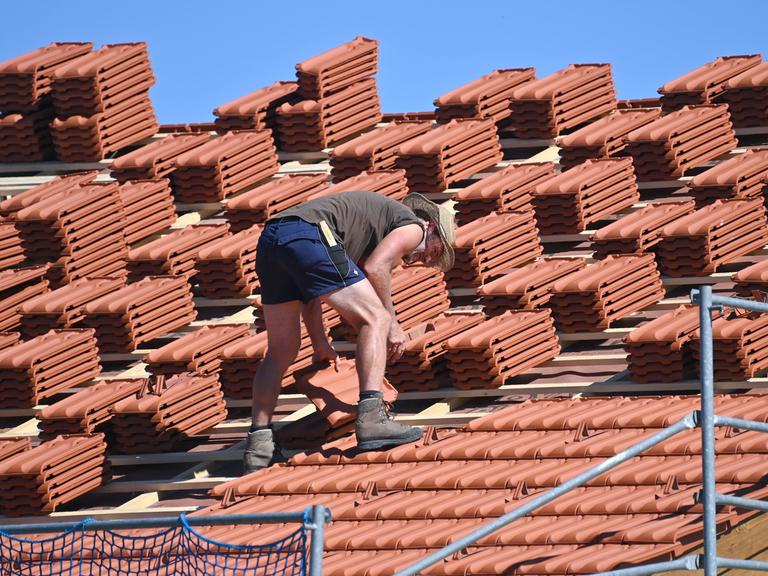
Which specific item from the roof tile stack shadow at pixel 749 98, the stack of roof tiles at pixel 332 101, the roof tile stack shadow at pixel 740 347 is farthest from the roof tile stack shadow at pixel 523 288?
the stack of roof tiles at pixel 332 101

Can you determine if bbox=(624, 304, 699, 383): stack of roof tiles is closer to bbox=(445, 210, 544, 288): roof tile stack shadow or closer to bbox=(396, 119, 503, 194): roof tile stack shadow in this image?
bbox=(445, 210, 544, 288): roof tile stack shadow

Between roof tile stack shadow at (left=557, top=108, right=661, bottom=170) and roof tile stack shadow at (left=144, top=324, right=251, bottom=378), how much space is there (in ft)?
9.16

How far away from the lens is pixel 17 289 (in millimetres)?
10602

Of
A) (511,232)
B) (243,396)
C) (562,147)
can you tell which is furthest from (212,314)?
(562,147)

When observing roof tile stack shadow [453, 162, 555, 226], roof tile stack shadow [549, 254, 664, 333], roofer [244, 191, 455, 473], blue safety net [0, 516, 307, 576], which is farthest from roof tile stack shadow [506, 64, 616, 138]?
blue safety net [0, 516, 307, 576]

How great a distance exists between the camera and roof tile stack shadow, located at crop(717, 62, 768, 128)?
10.7 m

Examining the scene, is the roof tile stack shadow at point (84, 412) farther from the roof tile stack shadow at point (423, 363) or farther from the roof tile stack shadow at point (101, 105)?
the roof tile stack shadow at point (101, 105)

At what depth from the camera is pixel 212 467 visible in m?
8.53

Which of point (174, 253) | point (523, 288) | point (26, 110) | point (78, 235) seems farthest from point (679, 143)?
point (26, 110)

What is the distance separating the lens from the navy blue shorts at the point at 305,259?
25.1ft

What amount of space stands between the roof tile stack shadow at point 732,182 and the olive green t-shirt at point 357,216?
2541 mm

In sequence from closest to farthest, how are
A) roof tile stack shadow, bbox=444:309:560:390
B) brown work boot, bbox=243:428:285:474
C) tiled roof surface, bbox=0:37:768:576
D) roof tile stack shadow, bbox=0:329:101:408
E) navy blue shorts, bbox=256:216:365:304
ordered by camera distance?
tiled roof surface, bbox=0:37:768:576, navy blue shorts, bbox=256:216:365:304, brown work boot, bbox=243:428:285:474, roof tile stack shadow, bbox=444:309:560:390, roof tile stack shadow, bbox=0:329:101:408

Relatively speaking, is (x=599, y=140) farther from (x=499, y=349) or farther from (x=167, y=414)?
(x=167, y=414)

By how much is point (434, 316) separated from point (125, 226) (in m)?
2.70
